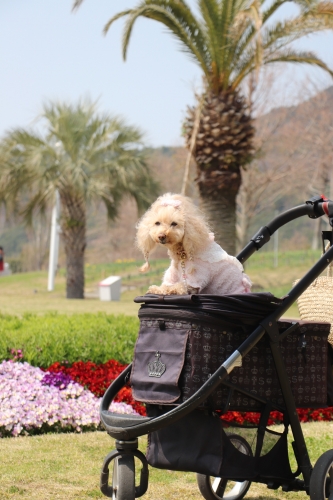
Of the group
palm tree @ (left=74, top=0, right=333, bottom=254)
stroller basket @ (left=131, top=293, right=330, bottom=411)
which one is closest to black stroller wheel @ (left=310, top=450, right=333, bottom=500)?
stroller basket @ (left=131, top=293, right=330, bottom=411)

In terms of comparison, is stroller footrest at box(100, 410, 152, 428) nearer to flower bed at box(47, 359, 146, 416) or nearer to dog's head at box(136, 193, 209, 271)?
dog's head at box(136, 193, 209, 271)

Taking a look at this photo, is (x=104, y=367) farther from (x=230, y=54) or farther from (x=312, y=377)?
(x=230, y=54)

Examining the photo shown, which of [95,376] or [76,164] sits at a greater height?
[76,164]

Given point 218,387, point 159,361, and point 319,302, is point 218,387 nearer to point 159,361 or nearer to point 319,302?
point 159,361

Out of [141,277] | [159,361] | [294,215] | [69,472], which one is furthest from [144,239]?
[141,277]

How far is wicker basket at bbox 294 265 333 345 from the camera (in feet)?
12.1

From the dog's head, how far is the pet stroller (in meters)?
0.30

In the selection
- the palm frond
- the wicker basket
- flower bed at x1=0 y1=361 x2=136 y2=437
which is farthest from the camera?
the palm frond

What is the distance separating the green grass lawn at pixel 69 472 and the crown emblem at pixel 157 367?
1028mm

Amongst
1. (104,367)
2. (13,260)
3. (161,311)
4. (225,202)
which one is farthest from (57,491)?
(13,260)

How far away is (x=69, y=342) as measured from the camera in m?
6.25

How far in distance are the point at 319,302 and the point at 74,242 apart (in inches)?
688

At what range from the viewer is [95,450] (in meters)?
4.67

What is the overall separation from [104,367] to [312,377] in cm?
320
